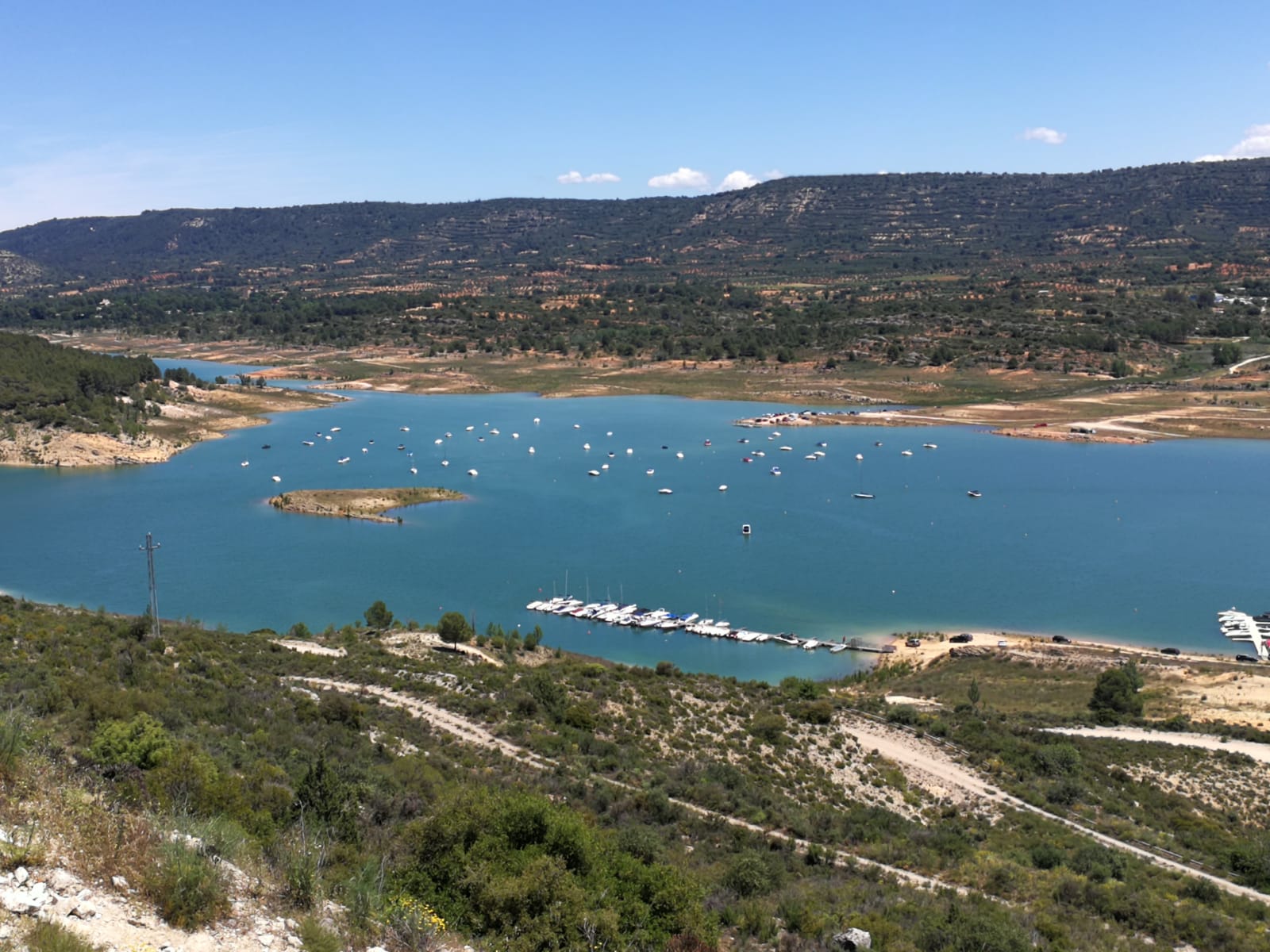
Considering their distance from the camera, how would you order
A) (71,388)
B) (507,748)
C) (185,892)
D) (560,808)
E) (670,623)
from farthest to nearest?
(71,388), (670,623), (507,748), (560,808), (185,892)

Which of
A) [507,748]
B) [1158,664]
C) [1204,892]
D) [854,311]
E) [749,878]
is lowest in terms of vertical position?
[1158,664]

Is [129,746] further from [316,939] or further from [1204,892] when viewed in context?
[1204,892]

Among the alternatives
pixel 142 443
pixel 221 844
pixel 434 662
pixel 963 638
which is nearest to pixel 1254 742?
pixel 963 638

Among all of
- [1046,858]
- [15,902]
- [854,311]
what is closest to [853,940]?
[1046,858]

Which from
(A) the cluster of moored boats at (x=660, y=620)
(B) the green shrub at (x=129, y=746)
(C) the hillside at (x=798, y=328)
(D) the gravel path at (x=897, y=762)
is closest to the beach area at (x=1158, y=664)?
(A) the cluster of moored boats at (x=660, y=620)

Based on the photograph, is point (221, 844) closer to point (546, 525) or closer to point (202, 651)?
point (202, 651)

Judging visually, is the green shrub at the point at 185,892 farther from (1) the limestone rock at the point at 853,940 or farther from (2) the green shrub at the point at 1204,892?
(2) the green shrub at the point at 1204,892
